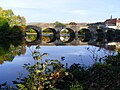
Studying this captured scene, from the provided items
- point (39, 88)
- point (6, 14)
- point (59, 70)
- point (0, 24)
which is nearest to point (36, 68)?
point (39, 88)

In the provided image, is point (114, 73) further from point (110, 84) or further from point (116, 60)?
point (116, 60)

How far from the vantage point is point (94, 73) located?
10.6 m

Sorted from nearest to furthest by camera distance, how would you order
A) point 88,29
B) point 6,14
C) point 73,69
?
point 73,69
point 6,14
point 88,29

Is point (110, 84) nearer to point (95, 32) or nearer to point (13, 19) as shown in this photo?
point (13, 19)

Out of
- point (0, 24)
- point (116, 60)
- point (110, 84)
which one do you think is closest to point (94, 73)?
point (110, 84)

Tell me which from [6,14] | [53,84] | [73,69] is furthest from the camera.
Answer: [6,14]

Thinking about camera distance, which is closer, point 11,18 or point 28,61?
point 28,61

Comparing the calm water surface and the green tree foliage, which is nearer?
the calm water surface

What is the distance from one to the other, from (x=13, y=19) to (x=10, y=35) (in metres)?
15.1

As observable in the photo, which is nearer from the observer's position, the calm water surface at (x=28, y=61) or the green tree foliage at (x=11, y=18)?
the calm water surface at (x=28, y=61)

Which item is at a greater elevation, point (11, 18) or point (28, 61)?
point (11, 18)

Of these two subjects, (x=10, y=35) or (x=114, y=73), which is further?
(x=10, y=35)

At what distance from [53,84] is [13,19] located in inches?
3191

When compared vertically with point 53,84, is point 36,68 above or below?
above
